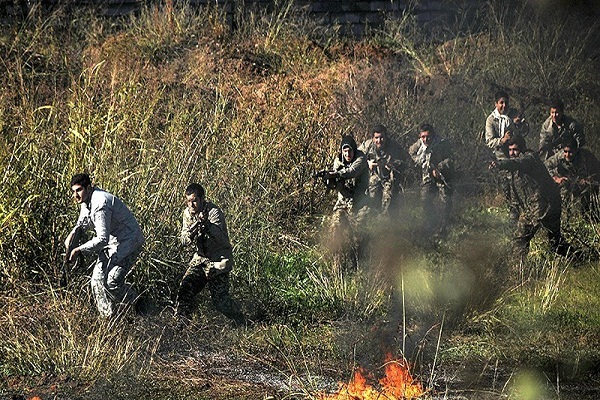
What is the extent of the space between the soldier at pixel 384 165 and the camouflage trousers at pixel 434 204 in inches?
29.4

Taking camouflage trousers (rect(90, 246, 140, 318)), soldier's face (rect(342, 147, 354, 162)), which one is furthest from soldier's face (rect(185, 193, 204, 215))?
soldier's face (rect(342, 147, 354, 162))

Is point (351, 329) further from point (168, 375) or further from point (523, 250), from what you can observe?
point (523, 250)

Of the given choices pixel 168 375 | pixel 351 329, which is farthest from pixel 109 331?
pixel 351 329

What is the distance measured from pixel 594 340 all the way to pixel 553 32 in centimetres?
970

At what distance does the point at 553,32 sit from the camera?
1956cm

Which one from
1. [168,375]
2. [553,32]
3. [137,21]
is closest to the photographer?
[168,375]

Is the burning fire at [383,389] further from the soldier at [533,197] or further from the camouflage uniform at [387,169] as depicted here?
the camouflage uniform at [387,169]

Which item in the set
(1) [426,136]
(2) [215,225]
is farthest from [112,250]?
(1) [426,136]

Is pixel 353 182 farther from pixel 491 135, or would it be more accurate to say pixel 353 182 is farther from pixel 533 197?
pixel 491 135

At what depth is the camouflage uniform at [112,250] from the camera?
34.2ft

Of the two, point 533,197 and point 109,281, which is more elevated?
point 109,281

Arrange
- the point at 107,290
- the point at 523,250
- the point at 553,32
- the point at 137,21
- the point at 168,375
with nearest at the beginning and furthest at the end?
the point at 168,375, the point at 107,290, the point at 523,250, the point at 553,32, the point at 137,21

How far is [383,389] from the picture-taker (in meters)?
8.41

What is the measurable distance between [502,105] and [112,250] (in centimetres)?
736
